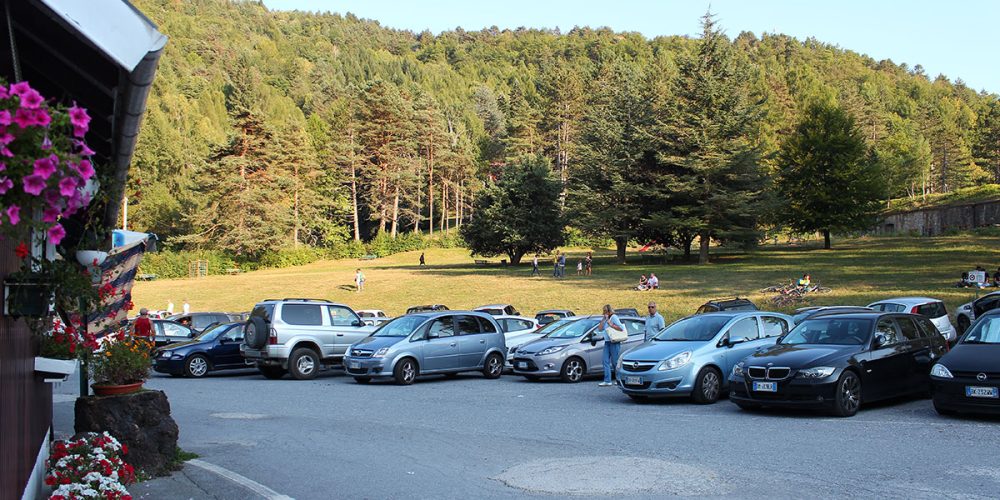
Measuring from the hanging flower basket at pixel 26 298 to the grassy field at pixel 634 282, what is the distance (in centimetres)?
2936

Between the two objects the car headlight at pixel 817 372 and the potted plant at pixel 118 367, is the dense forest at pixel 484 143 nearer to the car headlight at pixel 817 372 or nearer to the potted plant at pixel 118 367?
the potted plant at pixel 118 367

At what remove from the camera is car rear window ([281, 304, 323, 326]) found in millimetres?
21109

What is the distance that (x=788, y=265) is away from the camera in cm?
4900

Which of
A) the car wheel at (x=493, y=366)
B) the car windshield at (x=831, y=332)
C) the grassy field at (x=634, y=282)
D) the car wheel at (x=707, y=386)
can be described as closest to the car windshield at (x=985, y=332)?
the car windshield at (x=831, y=332)

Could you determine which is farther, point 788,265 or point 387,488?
point 788,265

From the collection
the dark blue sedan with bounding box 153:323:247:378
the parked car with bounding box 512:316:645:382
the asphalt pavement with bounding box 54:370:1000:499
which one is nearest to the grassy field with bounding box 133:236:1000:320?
the parked car with bounding box 512:316:645:382

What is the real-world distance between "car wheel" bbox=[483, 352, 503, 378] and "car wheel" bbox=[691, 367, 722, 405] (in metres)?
6.91

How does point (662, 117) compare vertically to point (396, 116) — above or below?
below

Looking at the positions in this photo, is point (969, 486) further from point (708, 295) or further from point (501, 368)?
point (708, 295)

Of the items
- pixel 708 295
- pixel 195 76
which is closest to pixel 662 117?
pixel 708 295

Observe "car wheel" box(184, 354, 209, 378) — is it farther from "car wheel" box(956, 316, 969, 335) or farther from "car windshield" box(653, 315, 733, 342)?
"car wheel" box(956, 316, 969, 335)

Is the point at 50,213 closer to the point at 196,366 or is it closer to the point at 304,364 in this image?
the point at 304,364

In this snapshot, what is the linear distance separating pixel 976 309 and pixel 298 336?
61.8ft

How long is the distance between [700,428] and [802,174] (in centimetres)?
5276
